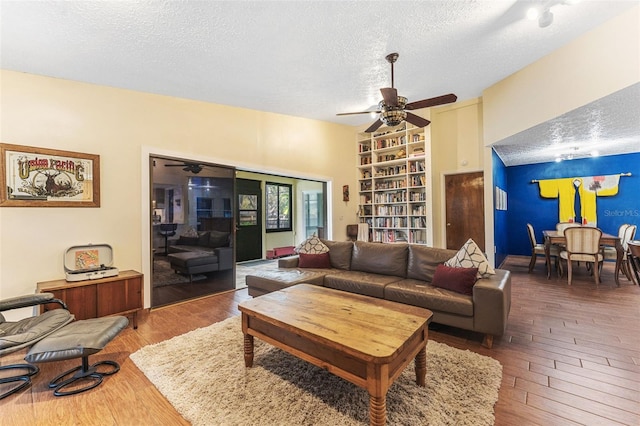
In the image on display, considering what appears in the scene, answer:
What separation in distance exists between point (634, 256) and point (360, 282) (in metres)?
4.73

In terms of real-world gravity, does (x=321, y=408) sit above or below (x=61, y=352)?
below

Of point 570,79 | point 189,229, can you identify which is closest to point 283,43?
point 189,229

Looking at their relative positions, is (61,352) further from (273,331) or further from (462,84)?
(462,84)

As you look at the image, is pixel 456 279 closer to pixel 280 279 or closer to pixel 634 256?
pixel 280 279

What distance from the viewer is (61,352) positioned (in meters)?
1.84

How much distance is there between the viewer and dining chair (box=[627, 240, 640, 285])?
415 cm

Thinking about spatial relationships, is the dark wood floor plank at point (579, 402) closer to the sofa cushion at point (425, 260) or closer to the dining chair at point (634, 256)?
the sofa cushion at point (425, 260)

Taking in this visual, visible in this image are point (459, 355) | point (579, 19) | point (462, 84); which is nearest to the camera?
point (459, 355)

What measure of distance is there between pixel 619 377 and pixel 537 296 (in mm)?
2116

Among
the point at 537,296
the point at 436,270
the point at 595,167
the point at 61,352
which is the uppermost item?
the point at 595,167

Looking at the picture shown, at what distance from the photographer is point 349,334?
1.64 meters

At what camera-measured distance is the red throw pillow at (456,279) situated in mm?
2639

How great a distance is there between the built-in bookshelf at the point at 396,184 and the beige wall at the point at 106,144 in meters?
2.80

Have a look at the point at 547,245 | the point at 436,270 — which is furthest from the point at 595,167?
the point at 436,270
